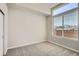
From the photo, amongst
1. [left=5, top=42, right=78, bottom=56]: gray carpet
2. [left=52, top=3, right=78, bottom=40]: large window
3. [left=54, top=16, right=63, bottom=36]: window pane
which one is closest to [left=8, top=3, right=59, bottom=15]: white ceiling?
[left=52, top=3, right=78, bottom=40]: large window

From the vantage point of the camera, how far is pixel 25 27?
5.62 metres

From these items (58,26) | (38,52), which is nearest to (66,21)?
(58,26)

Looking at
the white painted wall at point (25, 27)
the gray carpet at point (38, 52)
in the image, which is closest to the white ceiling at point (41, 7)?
the white painted wall at point (25, 27)

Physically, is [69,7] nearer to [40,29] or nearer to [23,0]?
[40,29]

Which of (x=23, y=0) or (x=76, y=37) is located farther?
(x=76, y=37)

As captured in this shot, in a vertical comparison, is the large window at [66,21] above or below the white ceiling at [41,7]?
below

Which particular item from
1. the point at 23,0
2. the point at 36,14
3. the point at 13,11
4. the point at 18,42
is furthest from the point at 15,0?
the point at 36,14

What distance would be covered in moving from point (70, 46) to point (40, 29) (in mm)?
2914

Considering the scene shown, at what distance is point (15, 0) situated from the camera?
4.06 ft

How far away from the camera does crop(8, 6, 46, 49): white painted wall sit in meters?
4.87

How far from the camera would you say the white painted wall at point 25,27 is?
487 cm

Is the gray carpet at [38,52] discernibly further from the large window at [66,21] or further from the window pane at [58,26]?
the window pane at [58,26]

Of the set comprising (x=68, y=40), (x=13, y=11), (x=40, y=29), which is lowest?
(x=68, y=40)

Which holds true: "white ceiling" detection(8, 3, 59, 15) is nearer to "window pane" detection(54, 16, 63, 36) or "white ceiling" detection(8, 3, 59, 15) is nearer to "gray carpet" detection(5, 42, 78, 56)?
"window pane" detection(54, 16, 63, 36)
